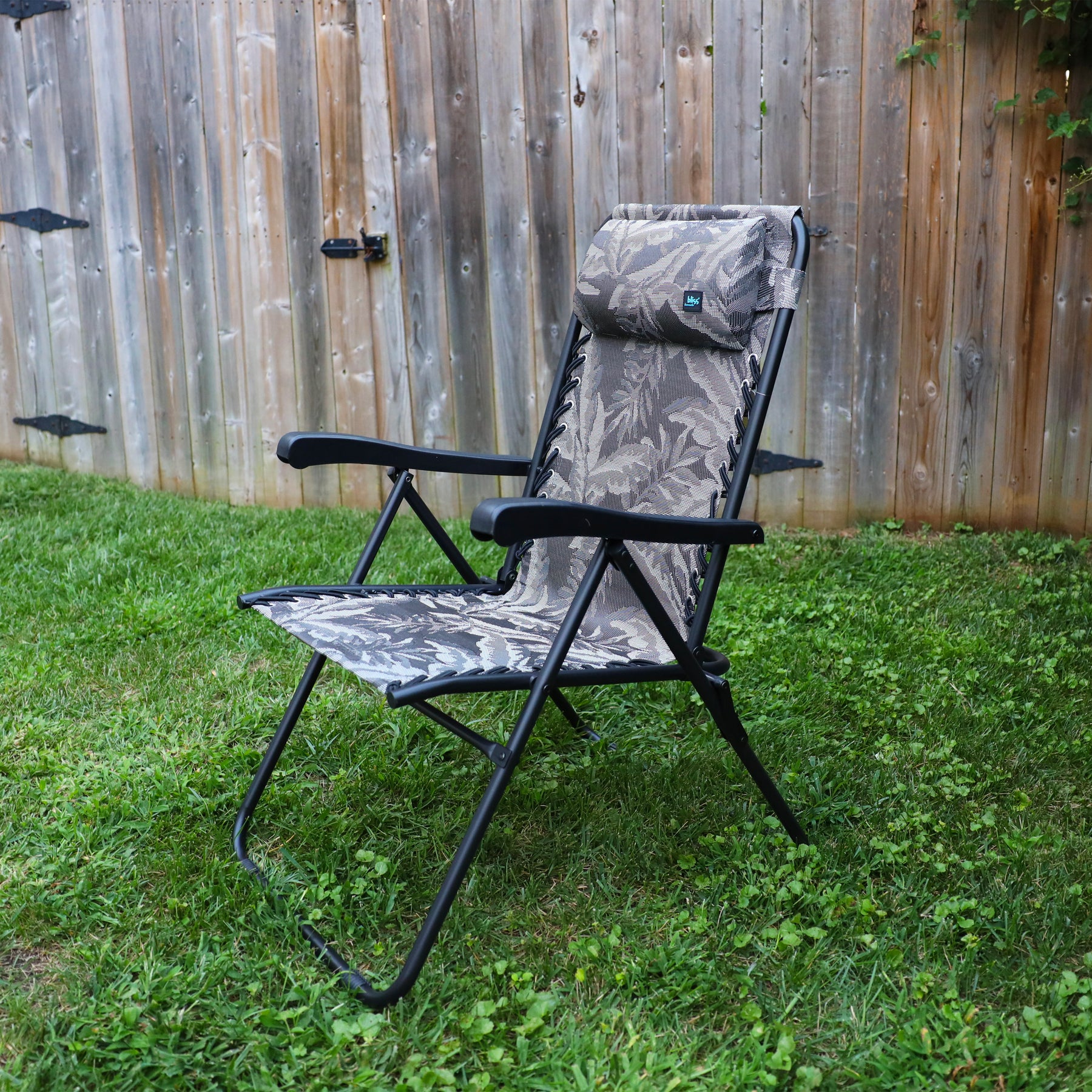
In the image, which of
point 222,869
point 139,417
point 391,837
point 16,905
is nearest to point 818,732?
point 391,837

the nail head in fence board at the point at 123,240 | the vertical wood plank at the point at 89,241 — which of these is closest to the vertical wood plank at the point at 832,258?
the nail head in fence board at the point at 123,240

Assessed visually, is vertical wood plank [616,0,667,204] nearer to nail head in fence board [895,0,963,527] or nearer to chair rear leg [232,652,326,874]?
nail head in fence board [895,0,963,527]

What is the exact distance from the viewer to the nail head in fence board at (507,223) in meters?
3.95

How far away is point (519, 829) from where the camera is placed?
2.17 meters

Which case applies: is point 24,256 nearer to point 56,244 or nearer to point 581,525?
point 56,244

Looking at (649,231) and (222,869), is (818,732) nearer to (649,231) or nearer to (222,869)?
(649,231)

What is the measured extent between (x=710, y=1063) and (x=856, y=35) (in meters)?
3.30

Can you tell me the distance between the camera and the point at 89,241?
4.64 meters

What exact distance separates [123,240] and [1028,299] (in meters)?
3.42

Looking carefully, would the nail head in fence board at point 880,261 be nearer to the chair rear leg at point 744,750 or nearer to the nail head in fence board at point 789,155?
the nail head in fence board at point 789,155

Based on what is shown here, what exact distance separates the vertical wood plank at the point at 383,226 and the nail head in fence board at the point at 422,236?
3 centimetres

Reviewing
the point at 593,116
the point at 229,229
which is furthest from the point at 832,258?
the point at 229,229

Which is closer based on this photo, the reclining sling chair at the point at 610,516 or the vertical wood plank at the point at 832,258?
the reclining sling chair at the point at 610,516

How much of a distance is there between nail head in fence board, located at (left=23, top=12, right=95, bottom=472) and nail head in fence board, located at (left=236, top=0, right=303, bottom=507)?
0.86m
